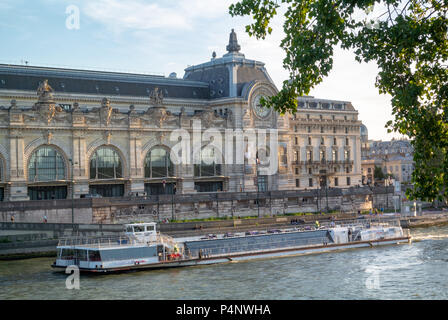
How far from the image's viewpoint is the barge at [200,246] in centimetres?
4531

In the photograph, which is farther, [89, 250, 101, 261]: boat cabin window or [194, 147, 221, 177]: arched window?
[194, 147, 221, 177]: arched window

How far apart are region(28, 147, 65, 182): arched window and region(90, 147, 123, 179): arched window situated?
3.67 meters

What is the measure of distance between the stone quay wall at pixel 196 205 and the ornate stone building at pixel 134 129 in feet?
16.2

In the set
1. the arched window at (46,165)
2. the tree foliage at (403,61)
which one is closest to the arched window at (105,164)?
the arched window at (46,165)

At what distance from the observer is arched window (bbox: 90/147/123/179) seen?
74938mm

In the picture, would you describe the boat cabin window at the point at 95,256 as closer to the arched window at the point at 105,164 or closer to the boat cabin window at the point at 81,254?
the boat cabin window at the point at 81,254

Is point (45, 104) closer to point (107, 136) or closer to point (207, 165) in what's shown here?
point (107, 136)

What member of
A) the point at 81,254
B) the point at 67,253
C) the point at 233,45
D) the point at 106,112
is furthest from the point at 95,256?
the point at 233,45

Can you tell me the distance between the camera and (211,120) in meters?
84.8

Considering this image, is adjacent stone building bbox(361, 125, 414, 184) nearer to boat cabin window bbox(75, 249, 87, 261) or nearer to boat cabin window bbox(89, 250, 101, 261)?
boat cabin window bbox(75, 249, 87, 261)

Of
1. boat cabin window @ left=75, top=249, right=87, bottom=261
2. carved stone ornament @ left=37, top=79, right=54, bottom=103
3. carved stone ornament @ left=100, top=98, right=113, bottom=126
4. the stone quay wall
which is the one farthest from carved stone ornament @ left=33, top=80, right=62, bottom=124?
boat cabin window @ left=75, top=249, right=87, bottom=261

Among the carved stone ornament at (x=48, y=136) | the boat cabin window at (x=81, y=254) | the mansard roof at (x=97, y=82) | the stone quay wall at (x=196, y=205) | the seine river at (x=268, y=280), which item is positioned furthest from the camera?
the mansard roof at (x=97, y=82)
